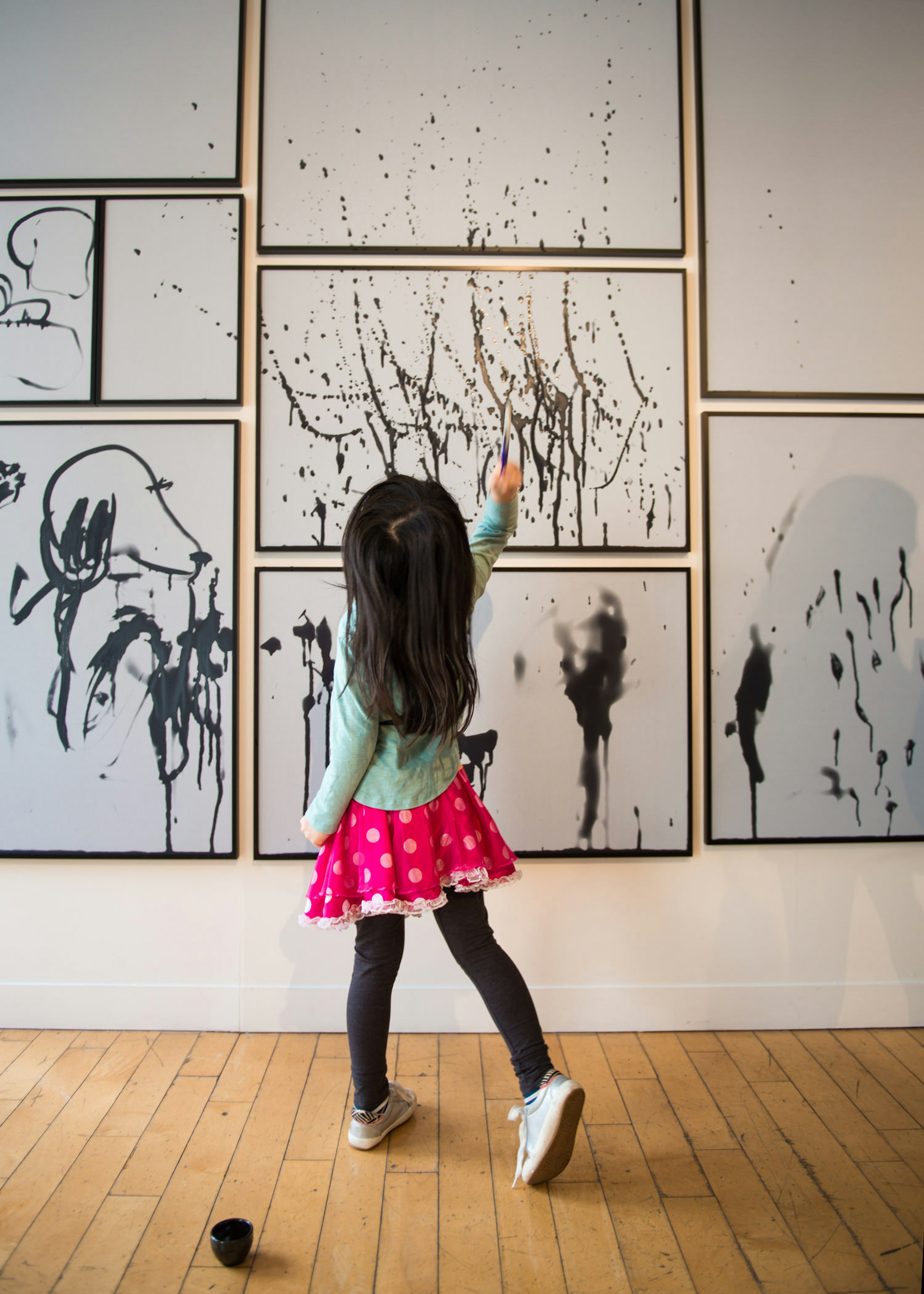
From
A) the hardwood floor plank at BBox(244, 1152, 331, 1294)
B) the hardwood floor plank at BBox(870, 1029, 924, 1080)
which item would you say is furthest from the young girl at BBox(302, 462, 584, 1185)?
the hardwood floor plank at BBox(870, 1029, 924, 1080)

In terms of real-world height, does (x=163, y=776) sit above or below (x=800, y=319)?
below

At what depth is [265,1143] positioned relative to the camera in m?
1.50

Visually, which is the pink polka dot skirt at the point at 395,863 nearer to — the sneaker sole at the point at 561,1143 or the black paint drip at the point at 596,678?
the sneaker sole at the point at 561,1143

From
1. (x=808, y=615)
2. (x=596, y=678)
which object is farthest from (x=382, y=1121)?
(x=808, y=615)

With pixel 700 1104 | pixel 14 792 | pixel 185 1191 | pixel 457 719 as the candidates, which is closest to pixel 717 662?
pixel 457 719

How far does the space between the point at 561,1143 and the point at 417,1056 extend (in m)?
0.56

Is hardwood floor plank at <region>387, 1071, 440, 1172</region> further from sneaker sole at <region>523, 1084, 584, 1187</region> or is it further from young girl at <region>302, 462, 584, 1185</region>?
sneaker sole at <region>523, 1084, 584, 1187</region>

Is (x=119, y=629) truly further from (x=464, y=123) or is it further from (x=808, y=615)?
(x=808, y=615)

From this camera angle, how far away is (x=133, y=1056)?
5.91 ft

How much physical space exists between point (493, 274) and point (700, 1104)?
1859 mm

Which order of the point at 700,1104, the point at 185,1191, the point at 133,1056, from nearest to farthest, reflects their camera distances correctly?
the point at 185,1191 < the point at 700,1104 < the point at 133,1056

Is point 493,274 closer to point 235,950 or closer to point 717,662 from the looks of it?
point 717,662

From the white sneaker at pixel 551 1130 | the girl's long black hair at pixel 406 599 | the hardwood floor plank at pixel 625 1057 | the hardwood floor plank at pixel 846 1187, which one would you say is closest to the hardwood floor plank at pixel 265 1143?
the white sneaker at pixel 551 1130

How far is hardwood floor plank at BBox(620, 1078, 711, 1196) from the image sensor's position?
138cm
